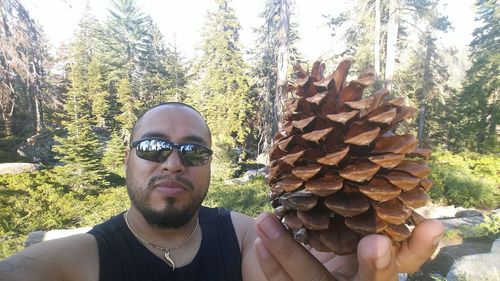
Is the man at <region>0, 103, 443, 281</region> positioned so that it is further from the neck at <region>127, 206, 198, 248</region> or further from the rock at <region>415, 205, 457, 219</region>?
the rock at <region>415, 205, 457, 219</region>

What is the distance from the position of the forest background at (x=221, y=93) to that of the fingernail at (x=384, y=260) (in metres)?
6.30

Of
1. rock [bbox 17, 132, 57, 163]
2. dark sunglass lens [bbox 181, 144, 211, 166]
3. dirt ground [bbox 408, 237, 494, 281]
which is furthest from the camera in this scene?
rock [bbox 17, 132, 57, 163]

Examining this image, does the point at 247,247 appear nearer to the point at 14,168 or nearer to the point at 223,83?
the point at 14,168

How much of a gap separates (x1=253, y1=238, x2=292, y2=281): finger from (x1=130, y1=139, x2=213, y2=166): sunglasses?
4.13ft

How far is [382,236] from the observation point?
1.15 m

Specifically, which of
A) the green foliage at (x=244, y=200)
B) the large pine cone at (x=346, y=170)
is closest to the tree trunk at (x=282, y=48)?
the green foliage at (x=244, y=200)

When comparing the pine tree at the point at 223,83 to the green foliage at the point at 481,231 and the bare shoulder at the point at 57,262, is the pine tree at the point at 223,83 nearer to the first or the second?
the green foliage at the point at 481,231

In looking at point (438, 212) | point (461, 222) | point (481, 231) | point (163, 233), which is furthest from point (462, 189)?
point (163, 233)

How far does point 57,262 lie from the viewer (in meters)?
1.96

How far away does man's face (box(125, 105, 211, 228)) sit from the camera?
251 centimetres

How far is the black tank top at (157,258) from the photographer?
86.4 inches

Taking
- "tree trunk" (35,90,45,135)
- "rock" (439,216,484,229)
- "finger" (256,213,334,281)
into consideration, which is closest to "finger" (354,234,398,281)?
"finger" (256,213,334,281)

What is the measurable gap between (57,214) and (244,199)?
341 inches

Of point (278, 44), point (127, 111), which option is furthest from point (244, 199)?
point (127, 111)
